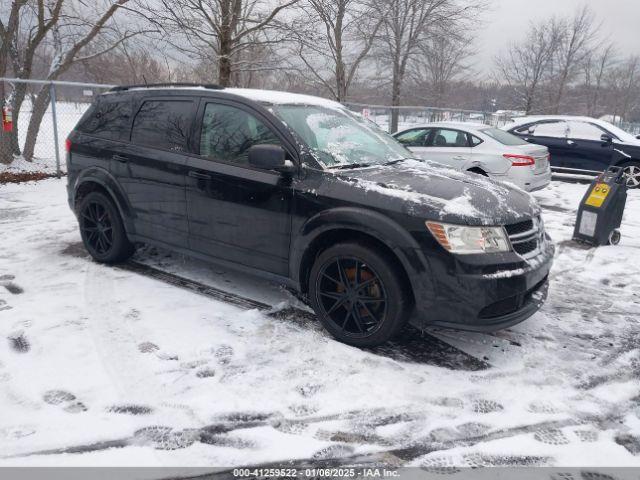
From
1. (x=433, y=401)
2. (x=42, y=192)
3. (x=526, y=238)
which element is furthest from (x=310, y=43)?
(x=433, y=401)

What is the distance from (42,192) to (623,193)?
31.3 ft

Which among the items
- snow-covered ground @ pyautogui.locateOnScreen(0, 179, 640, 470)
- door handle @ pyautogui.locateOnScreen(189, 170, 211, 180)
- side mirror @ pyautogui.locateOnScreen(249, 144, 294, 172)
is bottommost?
snow-covered ground @ pyautogui.locateOnScreen(0, 179, 640, 470)

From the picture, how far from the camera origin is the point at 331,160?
381 cm

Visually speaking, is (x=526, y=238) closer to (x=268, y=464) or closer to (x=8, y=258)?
(x=268, y=464)

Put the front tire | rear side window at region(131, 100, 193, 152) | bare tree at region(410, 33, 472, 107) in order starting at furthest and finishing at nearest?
1. bare tree at region(410, 33, 472, 107)
2. rear side window at region(131, 100, 193, 152)
3. the front tire

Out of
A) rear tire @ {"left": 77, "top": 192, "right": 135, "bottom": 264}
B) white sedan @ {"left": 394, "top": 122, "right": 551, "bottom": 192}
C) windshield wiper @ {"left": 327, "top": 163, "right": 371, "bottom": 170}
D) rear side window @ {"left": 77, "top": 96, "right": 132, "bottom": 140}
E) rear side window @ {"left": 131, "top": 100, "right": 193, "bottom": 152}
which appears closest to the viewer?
windshield wiper @ {"left": 327, "top": 163, "right": 371, "bottom": 170}

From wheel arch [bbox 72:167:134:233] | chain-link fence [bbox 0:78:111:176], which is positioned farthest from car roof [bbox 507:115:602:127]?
wheel arch [bbox 72:167:134:233]

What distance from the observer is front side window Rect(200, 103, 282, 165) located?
3938mm

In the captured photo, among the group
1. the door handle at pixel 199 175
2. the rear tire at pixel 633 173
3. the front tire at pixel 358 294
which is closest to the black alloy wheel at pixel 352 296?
the front tire at pixel 358 294

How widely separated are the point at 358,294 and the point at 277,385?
2.84ft

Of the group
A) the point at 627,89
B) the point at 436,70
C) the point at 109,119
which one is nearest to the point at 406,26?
the point at 436,70

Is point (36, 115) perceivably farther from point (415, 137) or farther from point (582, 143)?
point (582, 143)

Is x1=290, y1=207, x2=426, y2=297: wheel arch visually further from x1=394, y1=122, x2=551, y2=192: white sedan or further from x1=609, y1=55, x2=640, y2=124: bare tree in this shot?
x1=609, y1=55, x2=640, y2=124: bare tree

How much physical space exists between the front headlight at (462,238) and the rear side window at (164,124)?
2398 mm
